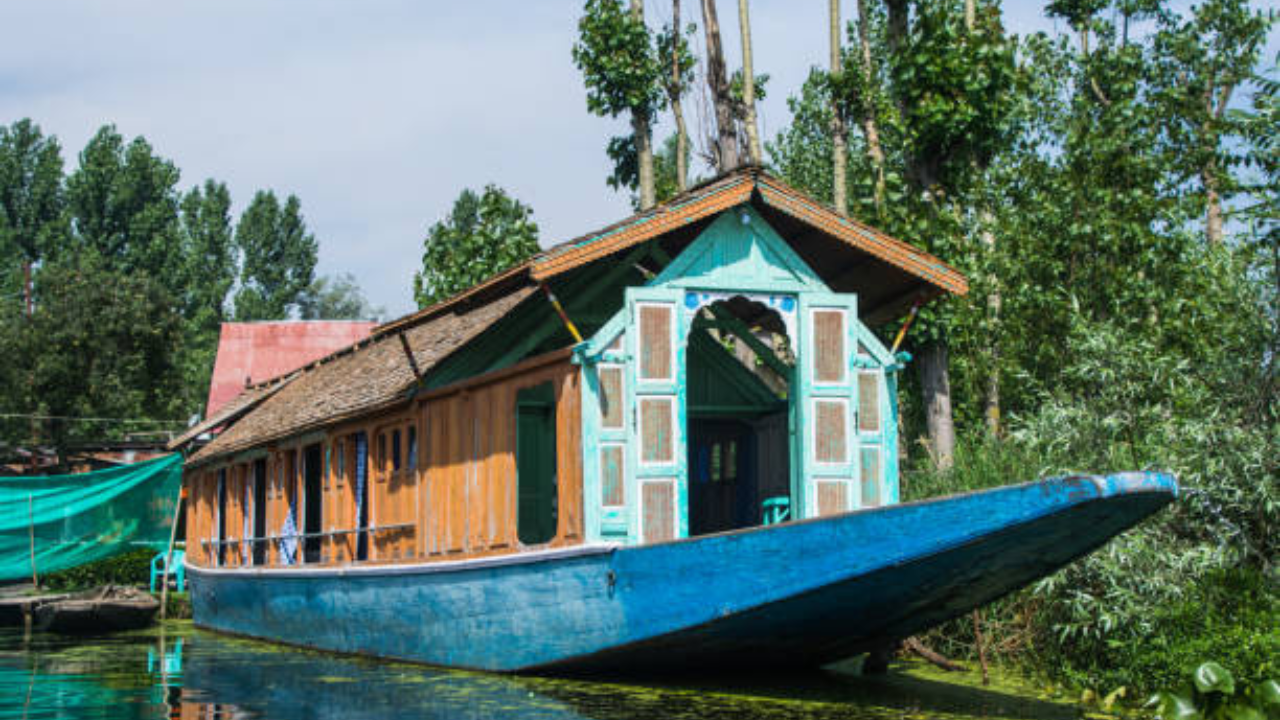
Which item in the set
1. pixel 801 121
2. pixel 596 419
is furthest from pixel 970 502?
pixel 801 121

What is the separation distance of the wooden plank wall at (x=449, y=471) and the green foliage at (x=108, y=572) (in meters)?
8.36

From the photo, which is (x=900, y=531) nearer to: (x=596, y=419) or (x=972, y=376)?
(x=596, y=419)

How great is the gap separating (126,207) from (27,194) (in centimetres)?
361

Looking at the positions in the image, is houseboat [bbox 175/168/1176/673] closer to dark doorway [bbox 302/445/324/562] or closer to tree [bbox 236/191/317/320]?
dark doorway [bbox 302/445/324/562]

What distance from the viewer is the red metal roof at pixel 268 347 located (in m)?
38.3

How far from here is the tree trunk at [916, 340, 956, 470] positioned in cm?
1564

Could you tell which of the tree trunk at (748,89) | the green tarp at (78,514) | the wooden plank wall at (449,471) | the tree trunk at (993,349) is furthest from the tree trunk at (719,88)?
the green tarp at (78,514)

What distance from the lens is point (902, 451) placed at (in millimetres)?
19469

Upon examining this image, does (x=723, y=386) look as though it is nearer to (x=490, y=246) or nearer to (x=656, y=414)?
(x=656, y=414)

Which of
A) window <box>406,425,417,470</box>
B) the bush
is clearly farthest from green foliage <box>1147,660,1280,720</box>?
window <box>406,425,417,470</box>

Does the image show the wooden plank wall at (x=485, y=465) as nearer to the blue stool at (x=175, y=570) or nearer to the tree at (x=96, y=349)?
the blue stool at (x=175, y=570)

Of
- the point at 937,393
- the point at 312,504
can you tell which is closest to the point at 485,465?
the point at 937,393

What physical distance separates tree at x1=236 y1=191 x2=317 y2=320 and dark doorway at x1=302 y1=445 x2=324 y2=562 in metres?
37.7

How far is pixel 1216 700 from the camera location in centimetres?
705
